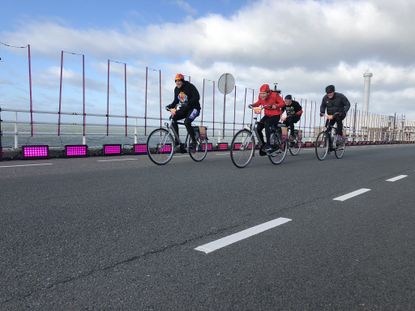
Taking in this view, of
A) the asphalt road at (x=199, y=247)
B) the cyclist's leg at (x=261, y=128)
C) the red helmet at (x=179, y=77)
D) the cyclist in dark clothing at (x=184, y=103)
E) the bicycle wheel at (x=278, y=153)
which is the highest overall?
the red helmet at (x=179, y=77)

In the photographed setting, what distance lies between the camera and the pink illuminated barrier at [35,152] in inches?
409

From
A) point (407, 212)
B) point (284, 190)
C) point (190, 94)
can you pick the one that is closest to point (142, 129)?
point (190, 94)

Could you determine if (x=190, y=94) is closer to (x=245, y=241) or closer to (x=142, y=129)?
(x=245, y=241)

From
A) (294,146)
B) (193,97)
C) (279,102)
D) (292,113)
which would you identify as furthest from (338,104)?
(193,97)

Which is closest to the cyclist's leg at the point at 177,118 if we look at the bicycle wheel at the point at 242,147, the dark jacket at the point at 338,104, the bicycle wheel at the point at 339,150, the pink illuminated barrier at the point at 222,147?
the bicycle wheel at the point at 242,147

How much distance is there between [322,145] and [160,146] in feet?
17.5

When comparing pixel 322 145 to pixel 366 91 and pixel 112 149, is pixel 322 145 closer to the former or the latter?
pixel 112 149

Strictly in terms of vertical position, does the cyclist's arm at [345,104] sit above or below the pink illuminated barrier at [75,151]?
above

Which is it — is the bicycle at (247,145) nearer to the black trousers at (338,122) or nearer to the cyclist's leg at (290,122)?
the black trousers at (338,122)

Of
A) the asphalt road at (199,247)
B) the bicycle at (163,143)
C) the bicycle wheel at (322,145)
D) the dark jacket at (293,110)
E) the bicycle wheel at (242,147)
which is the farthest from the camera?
the dark jacket at (293,110)

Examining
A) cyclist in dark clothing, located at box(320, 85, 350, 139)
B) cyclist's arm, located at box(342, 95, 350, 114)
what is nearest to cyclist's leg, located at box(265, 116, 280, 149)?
cyclist in dark clothing, located at box(320, 85, 350, 139)

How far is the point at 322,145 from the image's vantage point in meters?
11.1

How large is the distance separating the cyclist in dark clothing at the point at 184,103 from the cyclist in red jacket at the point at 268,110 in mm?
1513

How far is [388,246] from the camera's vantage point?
10.3ft
